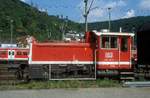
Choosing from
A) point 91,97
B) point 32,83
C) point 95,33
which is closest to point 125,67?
point 95,33

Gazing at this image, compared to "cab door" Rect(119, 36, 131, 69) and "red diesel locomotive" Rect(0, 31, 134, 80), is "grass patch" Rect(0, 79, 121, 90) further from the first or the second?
"cab door" Rect(119, 36, 131, 69)

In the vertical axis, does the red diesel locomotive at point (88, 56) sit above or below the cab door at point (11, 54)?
below

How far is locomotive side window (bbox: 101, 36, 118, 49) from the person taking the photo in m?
24.2

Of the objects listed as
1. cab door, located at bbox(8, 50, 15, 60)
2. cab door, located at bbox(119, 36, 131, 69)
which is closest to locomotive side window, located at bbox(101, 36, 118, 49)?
cab door, located at bbox(119, 36, 131, 69)

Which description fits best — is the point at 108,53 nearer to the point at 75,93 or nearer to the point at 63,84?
the point at 63,84

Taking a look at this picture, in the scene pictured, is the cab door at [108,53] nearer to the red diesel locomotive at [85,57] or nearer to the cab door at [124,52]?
the red diesel locomotive at [85,57]

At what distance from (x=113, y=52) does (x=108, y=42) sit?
671 mm

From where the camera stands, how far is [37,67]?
944 inches

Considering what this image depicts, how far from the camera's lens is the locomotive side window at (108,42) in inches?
953

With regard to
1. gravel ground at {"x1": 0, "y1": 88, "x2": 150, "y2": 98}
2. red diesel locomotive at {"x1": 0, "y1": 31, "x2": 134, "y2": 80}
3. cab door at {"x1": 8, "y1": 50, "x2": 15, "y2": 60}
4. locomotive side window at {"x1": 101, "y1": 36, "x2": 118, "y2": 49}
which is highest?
cab door at {"x1": 8, "y1": 50, "x2": 15, "y2": 60}

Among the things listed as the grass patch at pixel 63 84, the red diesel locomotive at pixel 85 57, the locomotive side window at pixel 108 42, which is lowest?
the grass patch at pixel 63 84

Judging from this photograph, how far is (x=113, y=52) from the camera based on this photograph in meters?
24.5

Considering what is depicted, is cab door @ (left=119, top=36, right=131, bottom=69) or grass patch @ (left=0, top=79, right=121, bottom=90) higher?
cab door @ (left=119, top=36, right=131, bottom=69)

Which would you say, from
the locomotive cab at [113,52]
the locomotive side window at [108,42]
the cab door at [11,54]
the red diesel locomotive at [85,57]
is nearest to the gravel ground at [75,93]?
the red diesel locomotive at [85,57]
